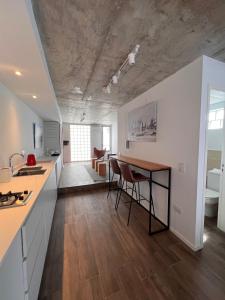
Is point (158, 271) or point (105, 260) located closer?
point (158, 271)

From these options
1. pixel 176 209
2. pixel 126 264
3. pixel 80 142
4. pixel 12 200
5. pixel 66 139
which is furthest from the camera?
pixel 80 142

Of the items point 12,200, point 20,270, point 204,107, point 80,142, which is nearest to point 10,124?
point 12,200

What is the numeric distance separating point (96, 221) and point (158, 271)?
1.22 metres

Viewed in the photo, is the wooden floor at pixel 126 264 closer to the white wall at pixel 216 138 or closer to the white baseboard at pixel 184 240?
the white baseboard at pixel 184 240

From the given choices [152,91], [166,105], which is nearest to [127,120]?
[152,91]

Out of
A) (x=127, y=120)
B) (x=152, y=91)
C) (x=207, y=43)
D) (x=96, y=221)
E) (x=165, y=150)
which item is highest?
(x=207, y=43)

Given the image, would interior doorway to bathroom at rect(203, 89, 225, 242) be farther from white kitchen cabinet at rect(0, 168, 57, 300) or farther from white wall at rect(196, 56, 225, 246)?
white kitchen cabinet at rect(0, 168, 57, 300)

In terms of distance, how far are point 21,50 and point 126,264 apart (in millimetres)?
2420

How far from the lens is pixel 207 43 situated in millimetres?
1495

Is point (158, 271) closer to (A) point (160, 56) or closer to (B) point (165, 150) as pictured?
(B) point (165, 150)

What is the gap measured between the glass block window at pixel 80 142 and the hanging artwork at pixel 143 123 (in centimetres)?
570

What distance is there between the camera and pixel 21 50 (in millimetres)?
1193

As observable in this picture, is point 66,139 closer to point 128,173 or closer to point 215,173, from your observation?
point 128,173

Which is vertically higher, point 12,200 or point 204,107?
point 204,107
